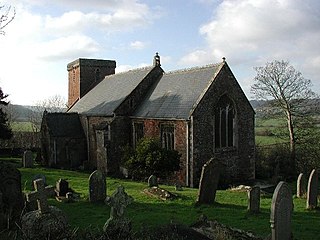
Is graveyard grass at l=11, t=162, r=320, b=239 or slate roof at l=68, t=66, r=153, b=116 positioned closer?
graveyard grass at l=11, t=162, r=320, b=239

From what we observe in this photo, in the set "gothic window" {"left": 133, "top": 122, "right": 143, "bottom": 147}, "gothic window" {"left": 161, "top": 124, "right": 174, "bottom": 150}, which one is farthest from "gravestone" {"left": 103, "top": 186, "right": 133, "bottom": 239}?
"gothic window" {"left": 133, "top": 122, "right": 143, "bottom": 147}

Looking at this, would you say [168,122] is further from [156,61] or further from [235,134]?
[156,61]

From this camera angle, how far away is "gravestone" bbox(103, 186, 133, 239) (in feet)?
30.0

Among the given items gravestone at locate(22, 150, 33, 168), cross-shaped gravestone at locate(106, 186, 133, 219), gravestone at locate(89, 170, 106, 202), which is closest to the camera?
cross-shaped gravestone at locate(106, 186, 133, 219)

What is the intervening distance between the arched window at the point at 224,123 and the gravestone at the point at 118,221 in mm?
16326

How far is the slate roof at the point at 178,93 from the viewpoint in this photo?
24.8 metres

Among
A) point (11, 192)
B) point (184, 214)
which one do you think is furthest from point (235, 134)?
point (11, 192)

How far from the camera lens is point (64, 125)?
34.2 meters

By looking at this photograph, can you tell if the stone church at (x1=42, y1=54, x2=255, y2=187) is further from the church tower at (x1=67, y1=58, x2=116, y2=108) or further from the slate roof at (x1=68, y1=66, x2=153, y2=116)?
the church tower at (x1=67, y1=58, x2=116, y2=108)

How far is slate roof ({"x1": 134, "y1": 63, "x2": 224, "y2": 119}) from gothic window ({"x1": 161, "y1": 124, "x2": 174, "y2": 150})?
690mm

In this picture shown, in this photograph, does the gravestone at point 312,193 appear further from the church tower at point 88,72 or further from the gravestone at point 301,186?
the church tower at point 88,72

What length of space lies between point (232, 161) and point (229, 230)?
1632 centimetres

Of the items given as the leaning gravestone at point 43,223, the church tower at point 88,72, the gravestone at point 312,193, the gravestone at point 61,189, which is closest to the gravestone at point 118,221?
the leaning gravestone at point 43,223

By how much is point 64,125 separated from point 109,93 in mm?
4870
